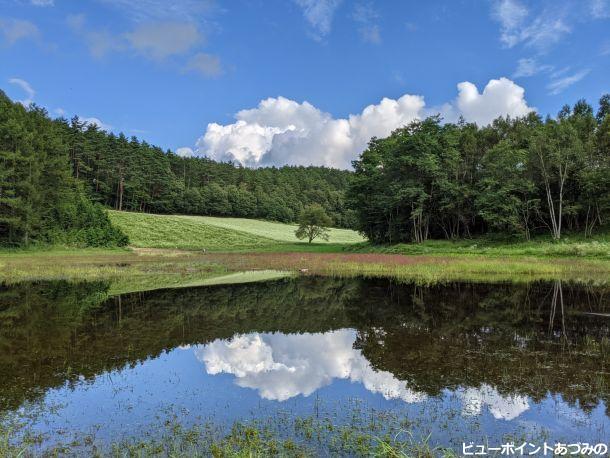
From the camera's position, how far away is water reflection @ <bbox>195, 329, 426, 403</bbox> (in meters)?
9.16

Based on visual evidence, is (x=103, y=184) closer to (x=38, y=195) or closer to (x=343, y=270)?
(x=38, y=195)

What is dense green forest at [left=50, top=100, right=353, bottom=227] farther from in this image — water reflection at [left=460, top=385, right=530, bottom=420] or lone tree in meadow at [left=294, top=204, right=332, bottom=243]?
water reflection at [left=460, top=385, right=530, bottom=420]

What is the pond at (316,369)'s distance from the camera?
7.04 meters

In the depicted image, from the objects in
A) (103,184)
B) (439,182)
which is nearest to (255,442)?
(439,182)

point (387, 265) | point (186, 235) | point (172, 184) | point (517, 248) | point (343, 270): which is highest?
point (172, 184)

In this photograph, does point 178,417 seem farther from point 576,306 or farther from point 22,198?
point 22,198

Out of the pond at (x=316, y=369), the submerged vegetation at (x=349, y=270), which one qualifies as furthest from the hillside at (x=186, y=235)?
the pond at (x=316, y=369)

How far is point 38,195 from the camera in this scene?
48.9m

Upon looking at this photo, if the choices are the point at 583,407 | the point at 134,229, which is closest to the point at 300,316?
the point at 583,407

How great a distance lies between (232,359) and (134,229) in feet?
208

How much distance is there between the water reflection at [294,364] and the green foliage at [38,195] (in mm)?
44826

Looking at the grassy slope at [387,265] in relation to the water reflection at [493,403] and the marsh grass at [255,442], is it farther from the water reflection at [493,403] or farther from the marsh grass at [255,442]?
the water reflection at [493,403]

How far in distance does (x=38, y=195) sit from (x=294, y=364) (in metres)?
50.1

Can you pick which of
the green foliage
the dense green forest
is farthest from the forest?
the dense green forest
